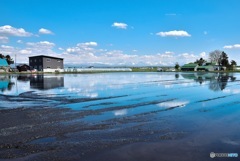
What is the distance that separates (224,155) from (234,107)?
29.5 feet

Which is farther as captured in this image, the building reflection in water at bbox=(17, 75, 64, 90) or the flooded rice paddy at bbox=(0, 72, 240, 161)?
the building reflection in water at bbox=(17, 75, 64, 90)

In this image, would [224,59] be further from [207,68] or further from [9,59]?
[9,59]

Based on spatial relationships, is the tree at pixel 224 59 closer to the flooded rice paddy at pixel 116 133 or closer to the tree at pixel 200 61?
the tree at pixel 200 61

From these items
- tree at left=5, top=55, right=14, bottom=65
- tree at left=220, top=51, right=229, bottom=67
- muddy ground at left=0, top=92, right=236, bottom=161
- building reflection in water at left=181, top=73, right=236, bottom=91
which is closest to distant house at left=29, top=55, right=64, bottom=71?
tree at left=5, top=55, right=14, bottom=65

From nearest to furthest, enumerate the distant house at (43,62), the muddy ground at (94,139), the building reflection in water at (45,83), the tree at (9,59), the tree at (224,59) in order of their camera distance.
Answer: the muddy ground at (94,139) < the building reflection in water at (45,83) < the distant house at (43,62) < the tree at (9,59) < the tree at (224,59)

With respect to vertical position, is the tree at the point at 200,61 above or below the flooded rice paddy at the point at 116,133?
above

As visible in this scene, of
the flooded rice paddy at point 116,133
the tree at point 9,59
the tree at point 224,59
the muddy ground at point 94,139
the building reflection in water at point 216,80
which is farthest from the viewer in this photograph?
the tree at point 224,59

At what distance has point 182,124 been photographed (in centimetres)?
1028

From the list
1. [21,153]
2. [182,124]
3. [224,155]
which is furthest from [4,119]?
[224,155]

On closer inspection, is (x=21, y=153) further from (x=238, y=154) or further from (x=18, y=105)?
(x=18, y=105)

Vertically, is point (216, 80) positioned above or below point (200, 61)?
below

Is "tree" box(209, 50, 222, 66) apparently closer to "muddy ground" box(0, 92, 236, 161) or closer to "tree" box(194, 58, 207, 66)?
"tree" box(194, 58, 207, 66)

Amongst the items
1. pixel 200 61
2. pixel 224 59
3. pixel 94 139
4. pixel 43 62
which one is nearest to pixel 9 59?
pixel 43 62

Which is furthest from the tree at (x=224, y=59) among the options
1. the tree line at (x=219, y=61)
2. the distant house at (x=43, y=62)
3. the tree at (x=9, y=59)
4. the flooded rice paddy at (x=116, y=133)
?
the flooded rice paddy at (x=116, y=133)
